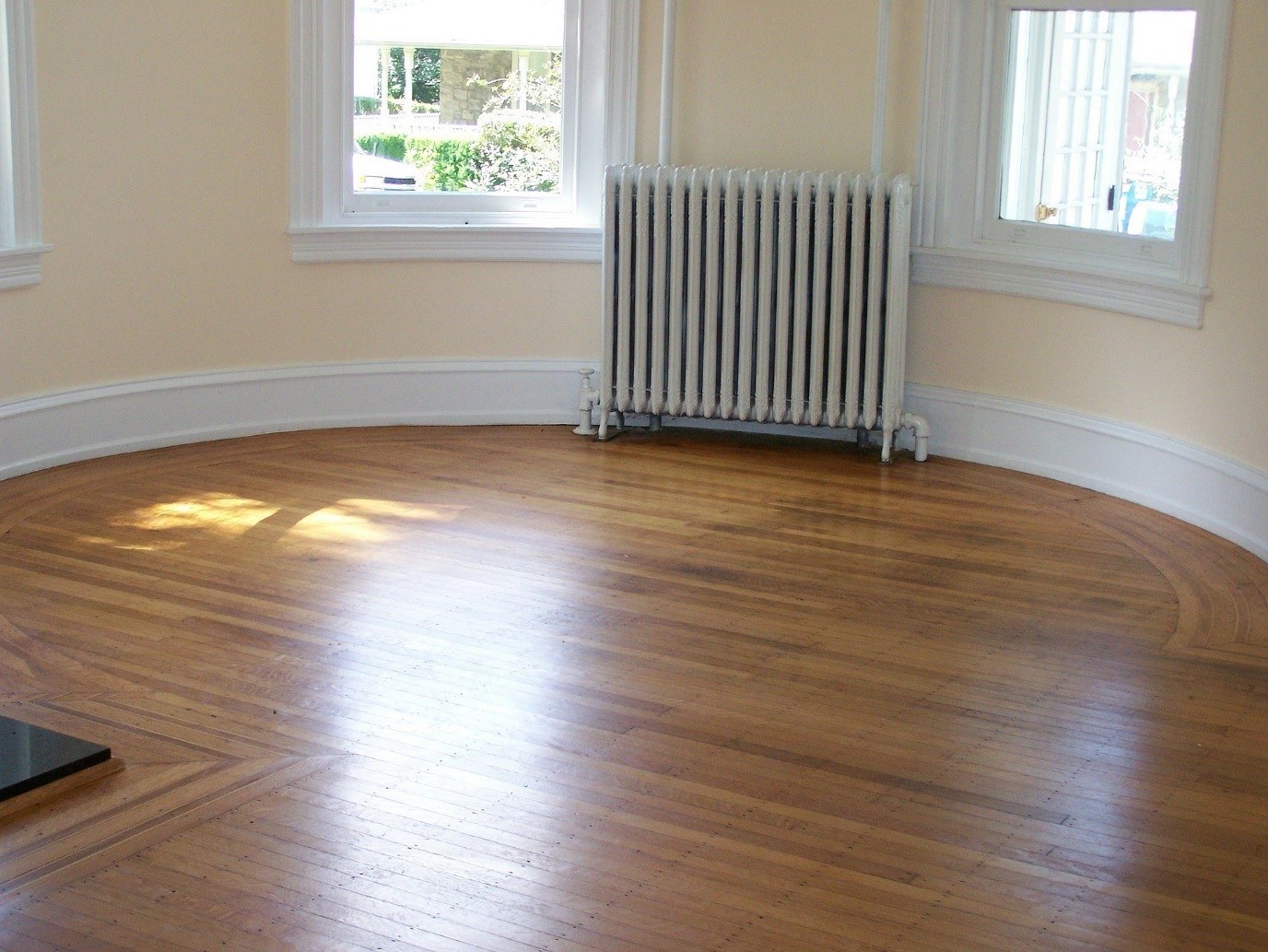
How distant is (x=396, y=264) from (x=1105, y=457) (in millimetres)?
2714

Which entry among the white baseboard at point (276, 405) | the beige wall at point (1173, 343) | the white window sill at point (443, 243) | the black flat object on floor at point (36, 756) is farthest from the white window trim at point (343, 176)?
the black flat object on floor at point (36, 756)

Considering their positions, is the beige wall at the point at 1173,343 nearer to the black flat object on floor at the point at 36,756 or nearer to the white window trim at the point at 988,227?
the white window trim at the point at 988,227

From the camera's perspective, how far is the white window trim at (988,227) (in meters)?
5.07

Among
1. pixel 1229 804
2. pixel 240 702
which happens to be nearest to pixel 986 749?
pixel 1229 804

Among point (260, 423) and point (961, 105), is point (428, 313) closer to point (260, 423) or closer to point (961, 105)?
point (260, 423)

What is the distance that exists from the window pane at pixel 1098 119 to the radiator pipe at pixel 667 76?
4.10ft

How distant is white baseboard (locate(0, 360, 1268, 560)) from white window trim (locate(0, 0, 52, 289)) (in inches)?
18.4

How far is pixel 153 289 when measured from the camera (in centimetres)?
556

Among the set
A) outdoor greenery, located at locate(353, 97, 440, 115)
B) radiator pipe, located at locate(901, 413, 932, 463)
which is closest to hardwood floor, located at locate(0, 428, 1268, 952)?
radiator pipe, located at locate(901, 413, 932, 463)

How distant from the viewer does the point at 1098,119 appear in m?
5.42

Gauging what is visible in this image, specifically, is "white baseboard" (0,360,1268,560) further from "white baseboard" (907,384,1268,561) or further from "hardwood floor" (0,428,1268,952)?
"hardwood floor" (0,428,1268,952)

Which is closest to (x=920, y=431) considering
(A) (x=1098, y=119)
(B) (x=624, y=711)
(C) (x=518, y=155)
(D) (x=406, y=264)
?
(A) (x=1098, y=119)

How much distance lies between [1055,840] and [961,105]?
A: 3504 millimetres

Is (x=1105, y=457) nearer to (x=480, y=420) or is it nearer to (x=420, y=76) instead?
(x=480, y=420)
